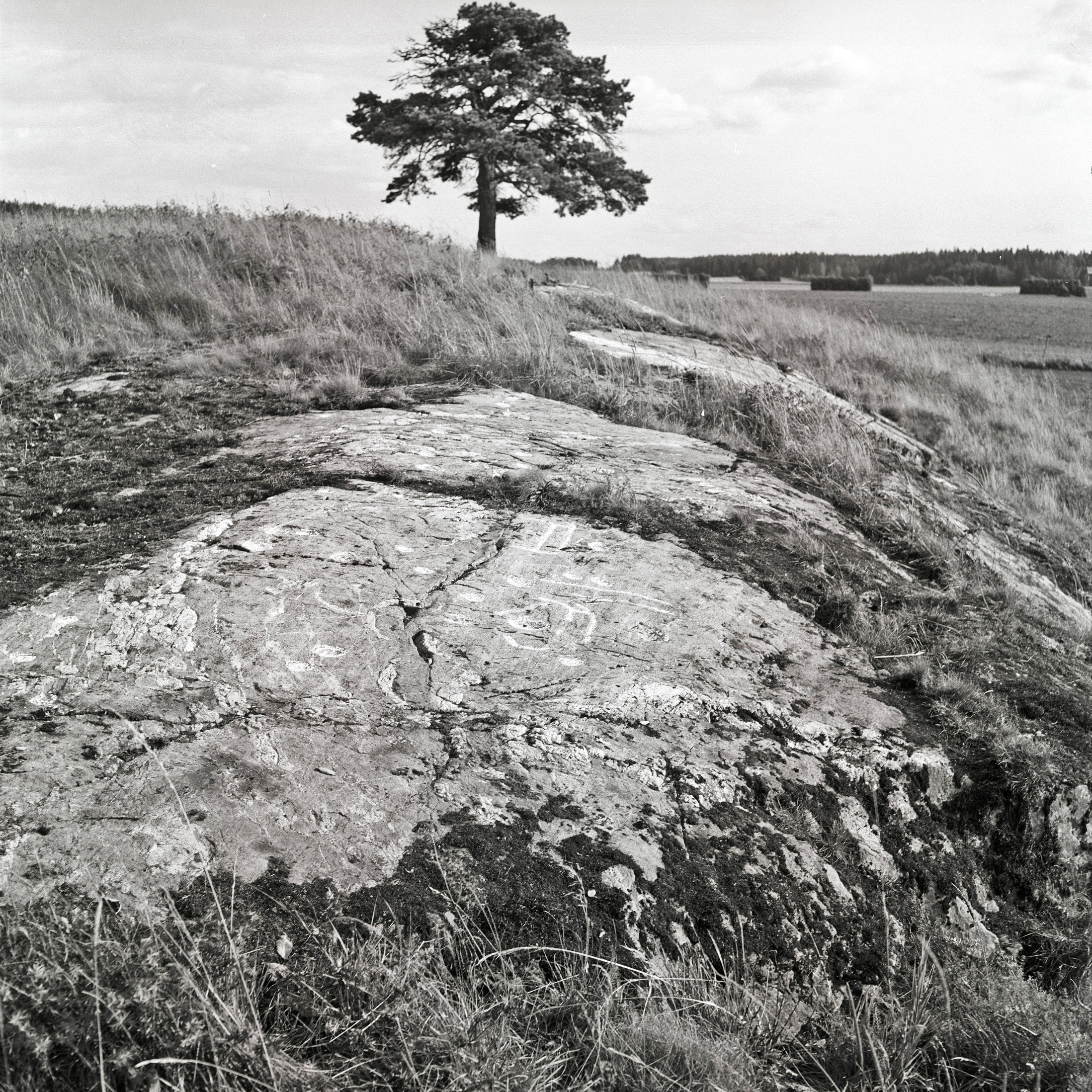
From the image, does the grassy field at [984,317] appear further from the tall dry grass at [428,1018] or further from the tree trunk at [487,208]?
the tall dry grass at [428,1018]

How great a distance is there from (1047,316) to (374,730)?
2966cm

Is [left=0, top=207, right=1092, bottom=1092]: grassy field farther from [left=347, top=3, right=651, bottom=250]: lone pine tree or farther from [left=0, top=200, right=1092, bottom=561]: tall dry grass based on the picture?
[left=347, top=3, right=651, bottom=250]: lone pine tree

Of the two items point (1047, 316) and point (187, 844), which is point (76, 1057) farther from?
A: point (1047, 316)

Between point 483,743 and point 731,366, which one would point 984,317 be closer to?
point 731,366

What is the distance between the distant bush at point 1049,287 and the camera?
3522cm

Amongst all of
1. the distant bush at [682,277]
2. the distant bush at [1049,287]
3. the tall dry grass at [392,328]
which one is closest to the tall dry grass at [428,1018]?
the tall dry grass at [392,328]

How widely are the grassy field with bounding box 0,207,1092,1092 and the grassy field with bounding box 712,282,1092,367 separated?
32.9ft

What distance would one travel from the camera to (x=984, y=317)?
25578mm

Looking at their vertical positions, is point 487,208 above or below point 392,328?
above

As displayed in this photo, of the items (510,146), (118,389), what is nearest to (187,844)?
(118,389)

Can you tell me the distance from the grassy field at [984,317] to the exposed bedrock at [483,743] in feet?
46.3

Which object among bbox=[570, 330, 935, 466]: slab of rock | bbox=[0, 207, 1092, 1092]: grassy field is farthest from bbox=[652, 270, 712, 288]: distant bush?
bbox=[570, 330, 935, 466]: slab of rock

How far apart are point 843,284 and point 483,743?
46319mm

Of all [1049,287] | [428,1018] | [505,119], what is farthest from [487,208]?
[1049,287]
